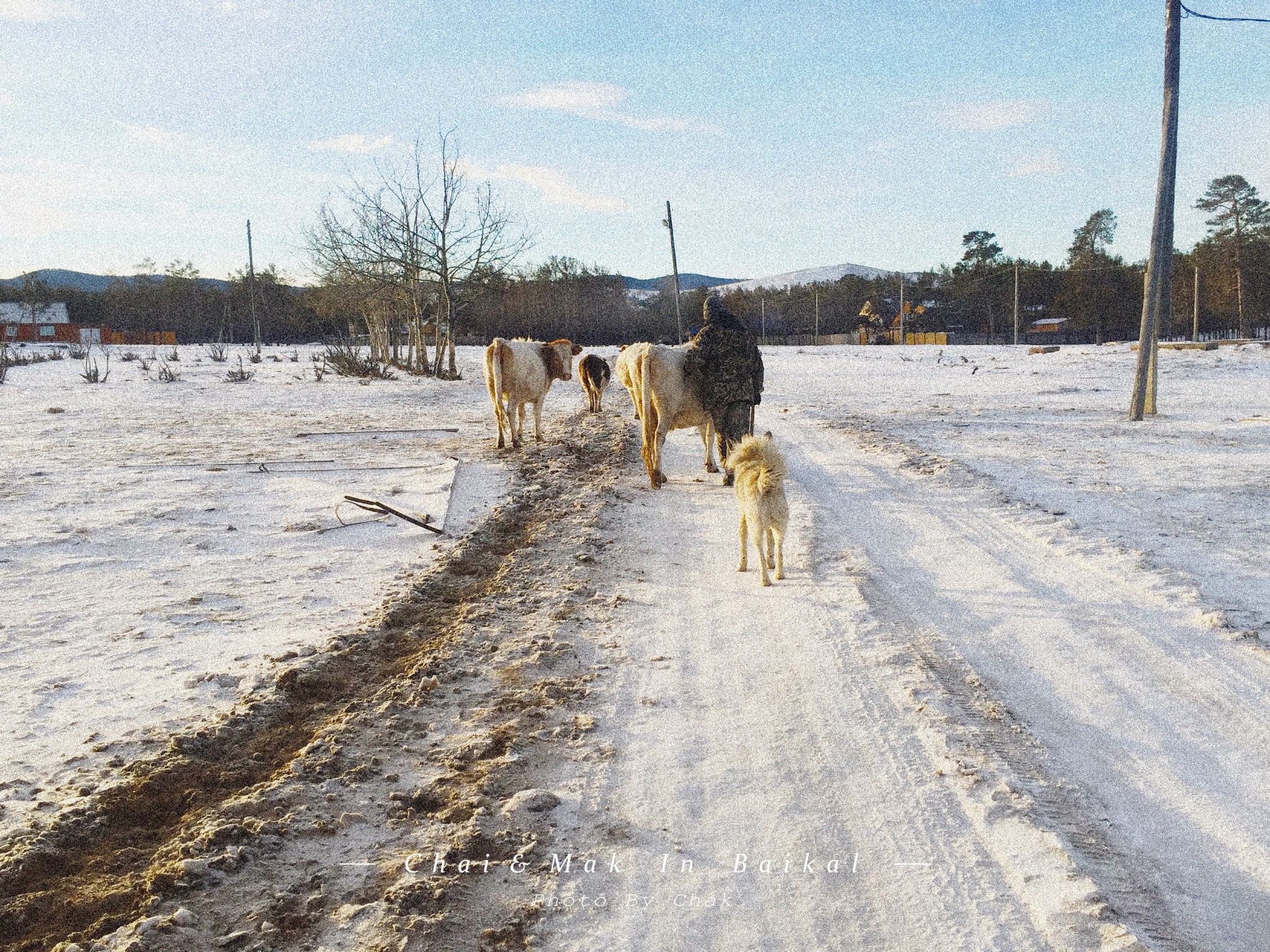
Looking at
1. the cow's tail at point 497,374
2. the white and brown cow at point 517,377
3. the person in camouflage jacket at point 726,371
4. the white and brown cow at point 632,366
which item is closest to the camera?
the person in camouflage jacket at point 726,371

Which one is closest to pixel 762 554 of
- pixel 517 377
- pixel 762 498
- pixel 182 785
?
pixel 762 498

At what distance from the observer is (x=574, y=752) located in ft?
12.0

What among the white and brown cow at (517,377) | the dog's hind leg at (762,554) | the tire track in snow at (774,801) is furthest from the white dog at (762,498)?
the white and brown cow at (517,377)

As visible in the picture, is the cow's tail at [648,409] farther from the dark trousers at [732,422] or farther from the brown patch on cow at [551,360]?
the brown patch on cow at [551,360]

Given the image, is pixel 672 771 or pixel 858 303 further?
pixel 858 303

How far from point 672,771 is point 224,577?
14.5 ft

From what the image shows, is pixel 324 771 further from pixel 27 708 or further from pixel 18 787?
pixel 27 708

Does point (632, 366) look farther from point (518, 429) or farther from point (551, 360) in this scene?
point (551, 360)

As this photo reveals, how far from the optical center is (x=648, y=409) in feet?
31.2

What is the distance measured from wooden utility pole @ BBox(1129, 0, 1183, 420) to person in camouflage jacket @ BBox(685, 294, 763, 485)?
8.49 m

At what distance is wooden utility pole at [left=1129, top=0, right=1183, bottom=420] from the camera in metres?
14.0

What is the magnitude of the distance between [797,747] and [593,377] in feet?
51.0

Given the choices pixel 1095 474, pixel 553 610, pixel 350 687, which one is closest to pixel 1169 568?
pixel 1095 474

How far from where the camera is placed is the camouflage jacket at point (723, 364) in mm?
9484
